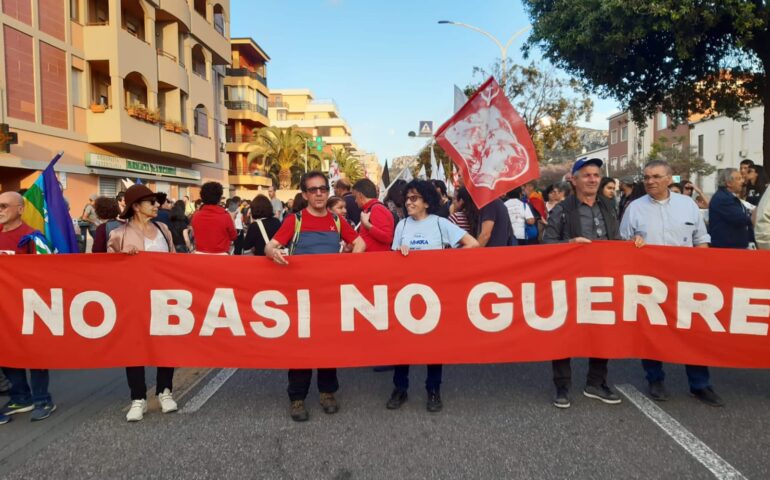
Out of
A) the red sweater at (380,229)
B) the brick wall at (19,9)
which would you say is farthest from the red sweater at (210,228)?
the brick wall at (19,9)

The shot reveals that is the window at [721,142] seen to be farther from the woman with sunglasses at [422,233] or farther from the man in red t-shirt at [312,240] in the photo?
the man in red t-shirt at [312,240]

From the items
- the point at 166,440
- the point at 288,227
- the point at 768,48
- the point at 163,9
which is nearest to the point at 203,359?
the point at 166,440

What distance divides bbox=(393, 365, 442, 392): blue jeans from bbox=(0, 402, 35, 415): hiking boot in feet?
9.31

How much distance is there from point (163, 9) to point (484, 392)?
24411 mm

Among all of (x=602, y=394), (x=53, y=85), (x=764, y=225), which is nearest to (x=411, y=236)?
(x=602, y=394)

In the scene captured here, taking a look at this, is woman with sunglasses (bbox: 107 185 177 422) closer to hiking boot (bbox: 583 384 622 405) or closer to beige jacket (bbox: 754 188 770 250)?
hiking boot (bbox: 583 384 622 405)

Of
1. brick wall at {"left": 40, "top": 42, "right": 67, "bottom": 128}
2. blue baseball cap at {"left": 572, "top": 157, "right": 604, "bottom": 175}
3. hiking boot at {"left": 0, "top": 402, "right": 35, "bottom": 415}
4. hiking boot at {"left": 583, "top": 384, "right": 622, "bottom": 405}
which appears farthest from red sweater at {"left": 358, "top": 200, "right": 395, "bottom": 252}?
brick wall at {"left": 40, "top": 42, "right": 67, "bottom": 128}

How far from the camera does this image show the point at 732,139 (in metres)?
38.5

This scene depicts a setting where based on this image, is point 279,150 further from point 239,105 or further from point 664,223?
point 664,223

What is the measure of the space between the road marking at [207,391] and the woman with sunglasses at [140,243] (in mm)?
138

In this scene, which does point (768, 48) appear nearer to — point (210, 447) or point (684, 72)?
point (684, 72)

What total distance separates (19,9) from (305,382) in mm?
18223

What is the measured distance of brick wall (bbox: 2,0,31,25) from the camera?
16531mm

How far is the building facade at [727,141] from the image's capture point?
3542 cm
